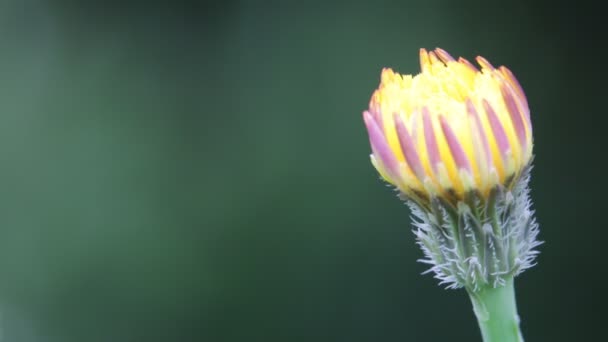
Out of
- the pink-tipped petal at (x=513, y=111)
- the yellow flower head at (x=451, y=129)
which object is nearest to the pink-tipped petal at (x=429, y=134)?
the yellow flower head at (x=451, y=129)

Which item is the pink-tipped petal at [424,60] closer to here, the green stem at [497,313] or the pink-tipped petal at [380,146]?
the pink-tipped petal at [380,146]

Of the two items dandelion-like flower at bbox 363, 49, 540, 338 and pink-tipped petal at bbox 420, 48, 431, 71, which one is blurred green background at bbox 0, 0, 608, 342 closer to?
dandelion-like flower at bbox 363, 49, 540, 338

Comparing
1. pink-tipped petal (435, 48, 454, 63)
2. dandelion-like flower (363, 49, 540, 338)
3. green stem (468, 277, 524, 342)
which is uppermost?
pink-tipped petal (435, 48, 454, 63)

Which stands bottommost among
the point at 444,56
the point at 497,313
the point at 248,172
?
the point at 497,313

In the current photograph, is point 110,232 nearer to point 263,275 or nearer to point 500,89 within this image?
point 263,275

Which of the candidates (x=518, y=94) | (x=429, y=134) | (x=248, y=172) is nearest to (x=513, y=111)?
(x=518, y=94)

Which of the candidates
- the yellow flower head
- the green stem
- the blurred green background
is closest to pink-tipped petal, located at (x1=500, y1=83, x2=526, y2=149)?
the yellow flower head

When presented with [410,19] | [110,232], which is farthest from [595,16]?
[110,232]

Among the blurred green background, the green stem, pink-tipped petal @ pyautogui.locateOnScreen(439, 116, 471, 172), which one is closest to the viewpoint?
pink-tipped petal @ pyautogui.locateOnScreen(439, 116, 471, 172)

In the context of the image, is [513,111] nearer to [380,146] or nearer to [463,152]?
[463,152]
